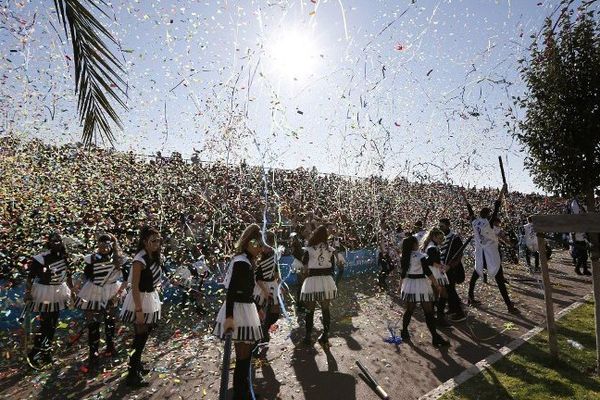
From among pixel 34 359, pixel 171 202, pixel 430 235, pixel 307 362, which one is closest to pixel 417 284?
pixel 430 235

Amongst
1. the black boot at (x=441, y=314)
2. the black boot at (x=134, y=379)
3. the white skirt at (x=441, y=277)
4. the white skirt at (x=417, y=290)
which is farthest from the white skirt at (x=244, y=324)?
the black boot at (x=441, y=314)

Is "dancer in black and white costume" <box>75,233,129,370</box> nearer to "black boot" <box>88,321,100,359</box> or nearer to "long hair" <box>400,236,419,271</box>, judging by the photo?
"black boot" <box>88,321,100,359</box>

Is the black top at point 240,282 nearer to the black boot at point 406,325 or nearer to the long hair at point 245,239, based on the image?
the long hair at point 245,239

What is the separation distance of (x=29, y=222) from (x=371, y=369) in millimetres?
11587

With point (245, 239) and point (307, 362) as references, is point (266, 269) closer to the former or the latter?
point (307, 362)

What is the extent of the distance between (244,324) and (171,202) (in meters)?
12.1

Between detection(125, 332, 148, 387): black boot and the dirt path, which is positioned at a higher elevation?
detection(125, 332, 148, 387): black boot

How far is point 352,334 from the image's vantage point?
7336 mm

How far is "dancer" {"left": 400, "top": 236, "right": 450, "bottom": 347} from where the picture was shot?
6477 mm

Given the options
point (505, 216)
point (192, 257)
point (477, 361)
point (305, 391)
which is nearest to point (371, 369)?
point (305, 391)

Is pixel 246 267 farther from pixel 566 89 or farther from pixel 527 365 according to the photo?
pixel 566 89

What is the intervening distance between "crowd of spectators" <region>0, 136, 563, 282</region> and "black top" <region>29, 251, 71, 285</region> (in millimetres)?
2490

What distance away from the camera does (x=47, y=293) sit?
631cm

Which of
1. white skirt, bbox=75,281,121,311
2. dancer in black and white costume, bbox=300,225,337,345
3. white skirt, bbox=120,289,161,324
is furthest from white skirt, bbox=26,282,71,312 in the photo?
dancer in black and white costume, bbox=300,225,337,345
